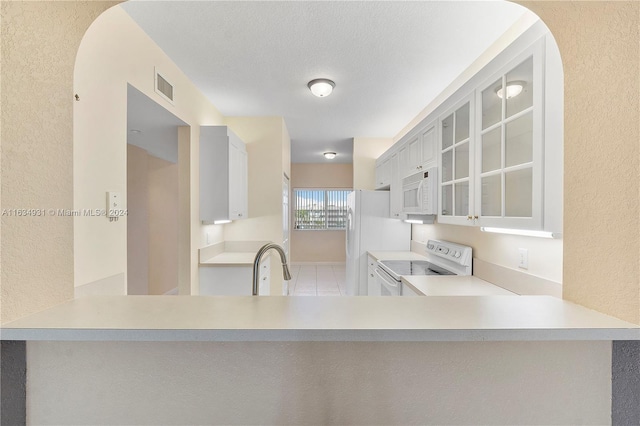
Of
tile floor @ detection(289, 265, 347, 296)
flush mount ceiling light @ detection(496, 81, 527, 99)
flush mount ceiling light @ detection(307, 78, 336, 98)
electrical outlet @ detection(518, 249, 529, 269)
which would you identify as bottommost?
tile floor @ detection(289, 265, 347, 296)

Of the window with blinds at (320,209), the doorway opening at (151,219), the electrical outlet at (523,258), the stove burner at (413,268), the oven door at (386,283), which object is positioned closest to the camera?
the electrical outlet at (523,258)

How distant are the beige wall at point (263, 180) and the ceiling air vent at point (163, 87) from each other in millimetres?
1530

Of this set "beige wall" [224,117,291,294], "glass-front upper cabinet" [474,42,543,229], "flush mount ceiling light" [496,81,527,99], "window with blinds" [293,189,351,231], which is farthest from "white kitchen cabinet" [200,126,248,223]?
"window with blinds" [293,189,351,231]

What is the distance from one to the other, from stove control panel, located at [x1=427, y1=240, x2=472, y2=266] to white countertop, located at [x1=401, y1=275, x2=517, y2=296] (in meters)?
0.14

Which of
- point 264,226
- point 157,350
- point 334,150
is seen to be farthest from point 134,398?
point 334,150

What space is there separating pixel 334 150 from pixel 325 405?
5.16 meters

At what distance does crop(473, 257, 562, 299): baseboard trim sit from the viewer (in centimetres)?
153

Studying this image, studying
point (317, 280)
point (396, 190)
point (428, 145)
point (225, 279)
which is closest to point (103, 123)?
point (225, 279)

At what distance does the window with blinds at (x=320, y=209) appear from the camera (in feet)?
23.9

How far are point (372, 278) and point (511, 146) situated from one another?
2.37m

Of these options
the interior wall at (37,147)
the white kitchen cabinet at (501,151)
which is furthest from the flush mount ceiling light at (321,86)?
the interior wall at (37,147)

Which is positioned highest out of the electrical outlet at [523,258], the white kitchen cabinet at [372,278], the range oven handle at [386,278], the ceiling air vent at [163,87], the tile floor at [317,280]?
the ceiling air vent at [163,87]

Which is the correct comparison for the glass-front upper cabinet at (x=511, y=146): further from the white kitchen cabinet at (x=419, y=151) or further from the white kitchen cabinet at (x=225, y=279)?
the white kitchen cabinet at (x=225, y=279)

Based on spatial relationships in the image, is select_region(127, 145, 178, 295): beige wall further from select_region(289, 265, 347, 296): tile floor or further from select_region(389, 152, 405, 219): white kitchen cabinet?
select_region(389, 152, 405, 219): white kitchen cabinet
